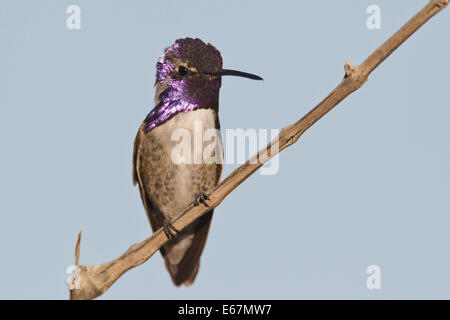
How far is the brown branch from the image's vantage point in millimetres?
3939

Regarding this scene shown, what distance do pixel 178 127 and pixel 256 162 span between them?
6.13 ft

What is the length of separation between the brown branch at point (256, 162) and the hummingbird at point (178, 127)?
51 cm

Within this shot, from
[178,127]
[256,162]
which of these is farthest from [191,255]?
[256,162]

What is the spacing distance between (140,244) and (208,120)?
6.00 ft

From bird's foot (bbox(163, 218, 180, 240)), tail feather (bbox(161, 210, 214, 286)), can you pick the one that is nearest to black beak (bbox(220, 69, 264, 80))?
bird's foot (bbox(163, 218, 180, 240))

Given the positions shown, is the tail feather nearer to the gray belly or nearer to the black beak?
the gray belly

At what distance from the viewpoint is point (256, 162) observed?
15.0 ft

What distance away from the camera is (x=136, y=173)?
6941mm

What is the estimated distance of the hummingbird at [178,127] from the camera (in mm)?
6055

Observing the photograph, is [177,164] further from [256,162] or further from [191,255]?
[256,162]

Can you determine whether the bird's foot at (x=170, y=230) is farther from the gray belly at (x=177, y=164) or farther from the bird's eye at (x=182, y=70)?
the bird's eye at (x=182, y=70)

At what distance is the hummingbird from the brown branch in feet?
1.69

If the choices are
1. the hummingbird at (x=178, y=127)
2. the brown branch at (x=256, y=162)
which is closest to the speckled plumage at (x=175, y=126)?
the hummingbird at (x=178, y=127)
